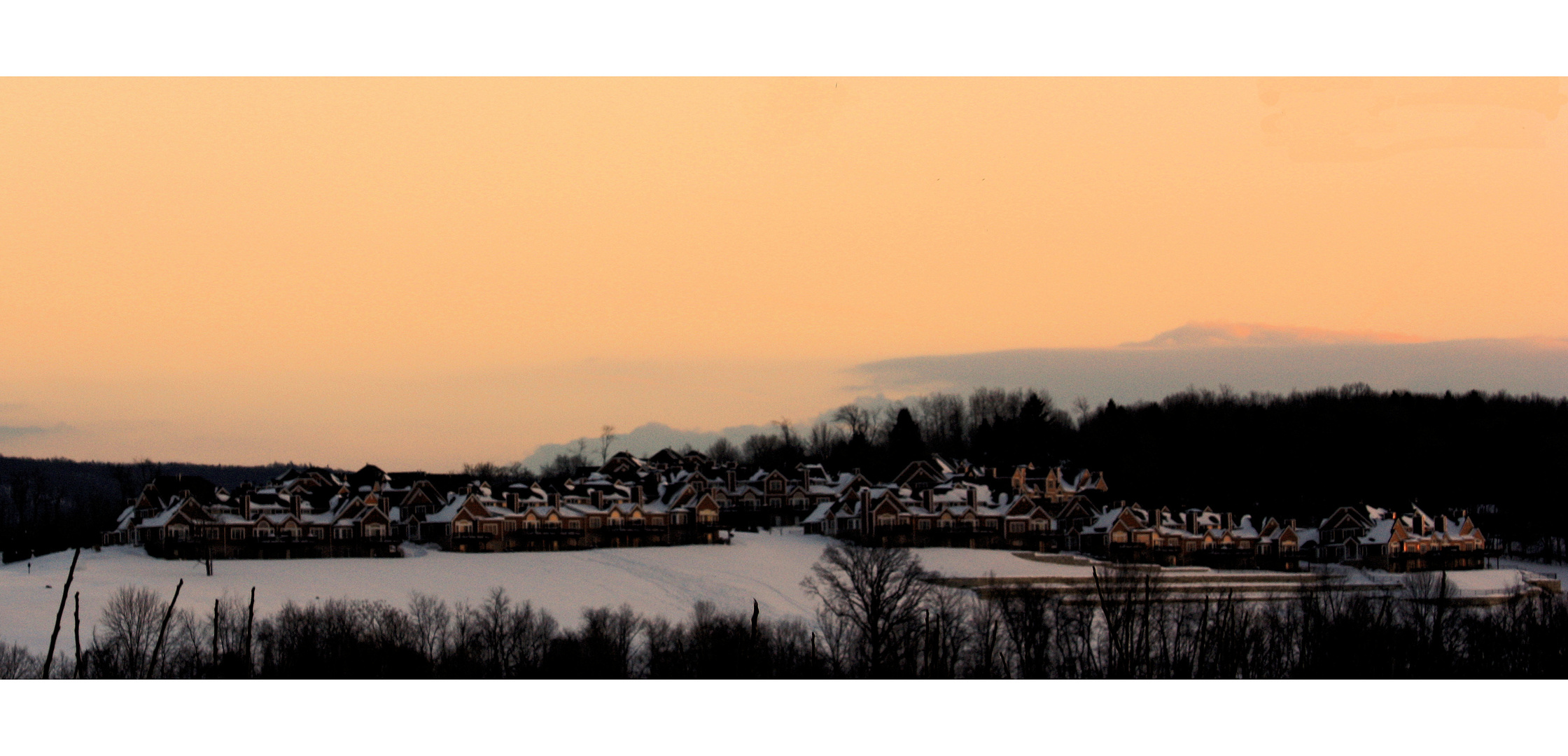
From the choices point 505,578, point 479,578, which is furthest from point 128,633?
point 505,578

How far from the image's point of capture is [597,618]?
57.2 meters

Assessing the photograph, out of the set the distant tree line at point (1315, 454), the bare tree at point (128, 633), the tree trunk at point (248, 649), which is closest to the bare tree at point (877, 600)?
the tree trunk at point (248, 649)

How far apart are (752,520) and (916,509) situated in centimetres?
1673

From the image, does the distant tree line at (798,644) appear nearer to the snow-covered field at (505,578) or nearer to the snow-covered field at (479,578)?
the snow-covered field at (505,578)

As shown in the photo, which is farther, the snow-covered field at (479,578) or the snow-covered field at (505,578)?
the snow-covered field at (505,578)

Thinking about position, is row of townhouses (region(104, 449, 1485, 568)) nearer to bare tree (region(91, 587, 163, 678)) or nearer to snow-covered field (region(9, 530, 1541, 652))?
snow-covered field (region(9, 530, 1541, 652))

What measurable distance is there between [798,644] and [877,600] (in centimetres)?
386

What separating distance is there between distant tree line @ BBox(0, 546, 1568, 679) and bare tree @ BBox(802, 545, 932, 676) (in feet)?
0.57

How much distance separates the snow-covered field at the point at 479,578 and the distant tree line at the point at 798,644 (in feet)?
10.2

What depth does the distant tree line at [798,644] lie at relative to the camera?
5072cm

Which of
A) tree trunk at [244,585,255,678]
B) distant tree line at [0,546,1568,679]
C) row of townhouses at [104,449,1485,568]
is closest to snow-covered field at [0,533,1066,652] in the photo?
distant tree line at [0,546,1568,679]

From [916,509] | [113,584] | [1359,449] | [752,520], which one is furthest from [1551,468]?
[113,584]

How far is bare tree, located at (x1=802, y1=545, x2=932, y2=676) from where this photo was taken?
5366 centimetres

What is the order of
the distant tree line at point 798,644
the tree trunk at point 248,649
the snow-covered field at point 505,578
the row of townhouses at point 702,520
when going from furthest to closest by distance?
1. the row of townhouses at point 702,520
2. the snow-covered field at point 505,578
3. the distant tree line at point 798,644
4. the tree trunk at point 248,649
